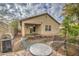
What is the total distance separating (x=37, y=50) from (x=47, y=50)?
9 cm

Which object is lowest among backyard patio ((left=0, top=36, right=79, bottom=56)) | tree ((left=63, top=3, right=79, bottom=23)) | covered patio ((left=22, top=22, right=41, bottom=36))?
backyard patio ((left=0, top=36, right=79, bottom=56))

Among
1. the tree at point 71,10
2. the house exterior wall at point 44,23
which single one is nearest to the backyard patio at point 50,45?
the house exterior wall at point 44,23

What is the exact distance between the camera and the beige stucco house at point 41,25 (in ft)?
5.79

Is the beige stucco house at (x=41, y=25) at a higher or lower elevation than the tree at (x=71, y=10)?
lower

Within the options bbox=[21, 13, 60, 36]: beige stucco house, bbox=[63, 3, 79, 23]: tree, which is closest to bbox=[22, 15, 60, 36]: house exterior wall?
bbox=[21, 13, 60, 36]: beige stucco house

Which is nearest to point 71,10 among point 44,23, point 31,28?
point 44,23

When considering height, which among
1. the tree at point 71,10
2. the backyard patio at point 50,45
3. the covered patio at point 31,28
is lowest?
the backyard patio at point 50,45

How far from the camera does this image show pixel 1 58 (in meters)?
1.77

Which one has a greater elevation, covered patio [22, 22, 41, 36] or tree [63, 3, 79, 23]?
tree [63, 3, 79, 23]

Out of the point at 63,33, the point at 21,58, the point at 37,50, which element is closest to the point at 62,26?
the point at 63,33

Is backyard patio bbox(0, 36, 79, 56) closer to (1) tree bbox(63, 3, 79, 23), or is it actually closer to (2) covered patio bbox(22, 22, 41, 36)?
(2) covered patio bbox(22, 22, 41, 36)

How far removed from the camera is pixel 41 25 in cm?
177

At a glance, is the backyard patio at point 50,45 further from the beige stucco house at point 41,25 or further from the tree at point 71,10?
the tree at point 71,10

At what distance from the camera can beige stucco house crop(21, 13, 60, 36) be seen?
1.76 m
